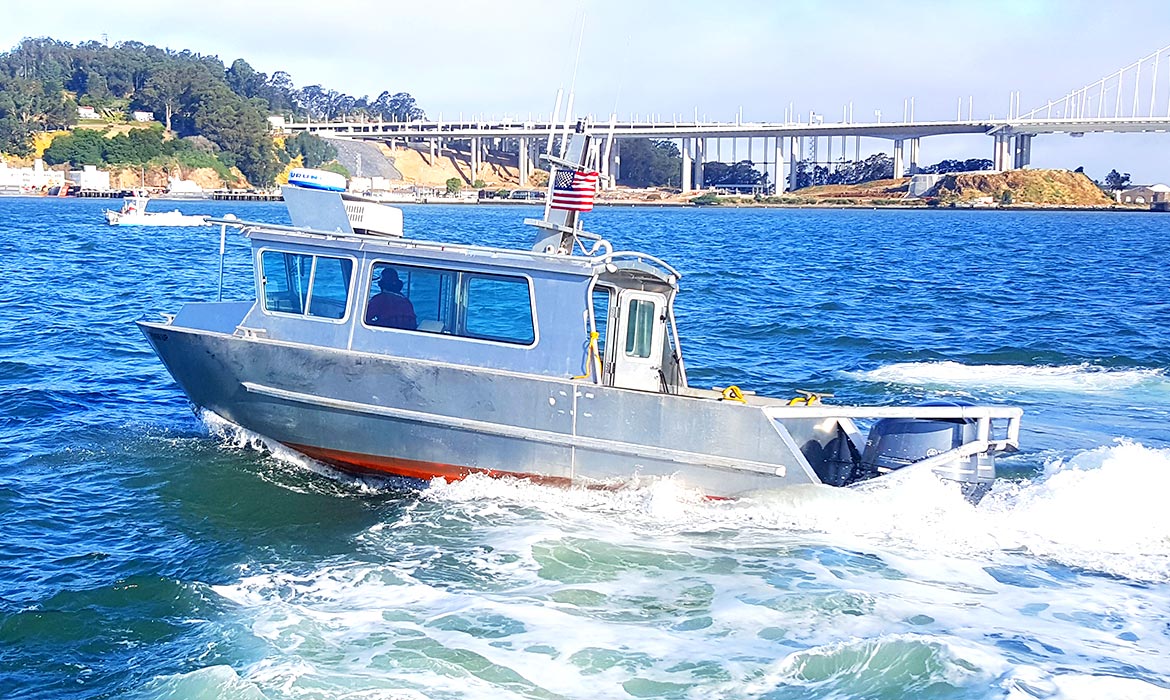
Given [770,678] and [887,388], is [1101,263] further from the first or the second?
[770,678]

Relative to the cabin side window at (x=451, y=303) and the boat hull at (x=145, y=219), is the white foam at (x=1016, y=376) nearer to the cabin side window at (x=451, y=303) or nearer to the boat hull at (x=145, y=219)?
the cabin side window at (x=451, y=303)

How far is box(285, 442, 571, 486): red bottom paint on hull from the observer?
12.4 m

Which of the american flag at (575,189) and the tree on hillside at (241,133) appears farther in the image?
the tree on hillside at (241,133)

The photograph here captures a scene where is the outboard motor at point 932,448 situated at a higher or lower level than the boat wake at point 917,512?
higher

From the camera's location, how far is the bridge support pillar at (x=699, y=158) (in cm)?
18000

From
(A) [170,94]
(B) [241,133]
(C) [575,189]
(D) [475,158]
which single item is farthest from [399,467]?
(D) [475,158]

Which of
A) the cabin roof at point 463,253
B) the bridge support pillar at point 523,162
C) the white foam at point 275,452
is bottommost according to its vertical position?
the white foam at point 275,452

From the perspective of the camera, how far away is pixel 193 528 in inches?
468

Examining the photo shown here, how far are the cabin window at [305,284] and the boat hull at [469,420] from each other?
472mm

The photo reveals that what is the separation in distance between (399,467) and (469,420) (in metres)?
1.14

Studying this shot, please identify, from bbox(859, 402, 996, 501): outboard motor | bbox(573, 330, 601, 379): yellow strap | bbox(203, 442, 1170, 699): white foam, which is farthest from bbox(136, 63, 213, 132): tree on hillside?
bbox(859, 402, 996, 501): outboard motor

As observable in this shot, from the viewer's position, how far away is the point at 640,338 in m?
13.1

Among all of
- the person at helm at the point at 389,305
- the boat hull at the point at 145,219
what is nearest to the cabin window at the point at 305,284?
the person at helm at the point at 389,305

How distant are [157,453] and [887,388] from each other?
11.1 meters
